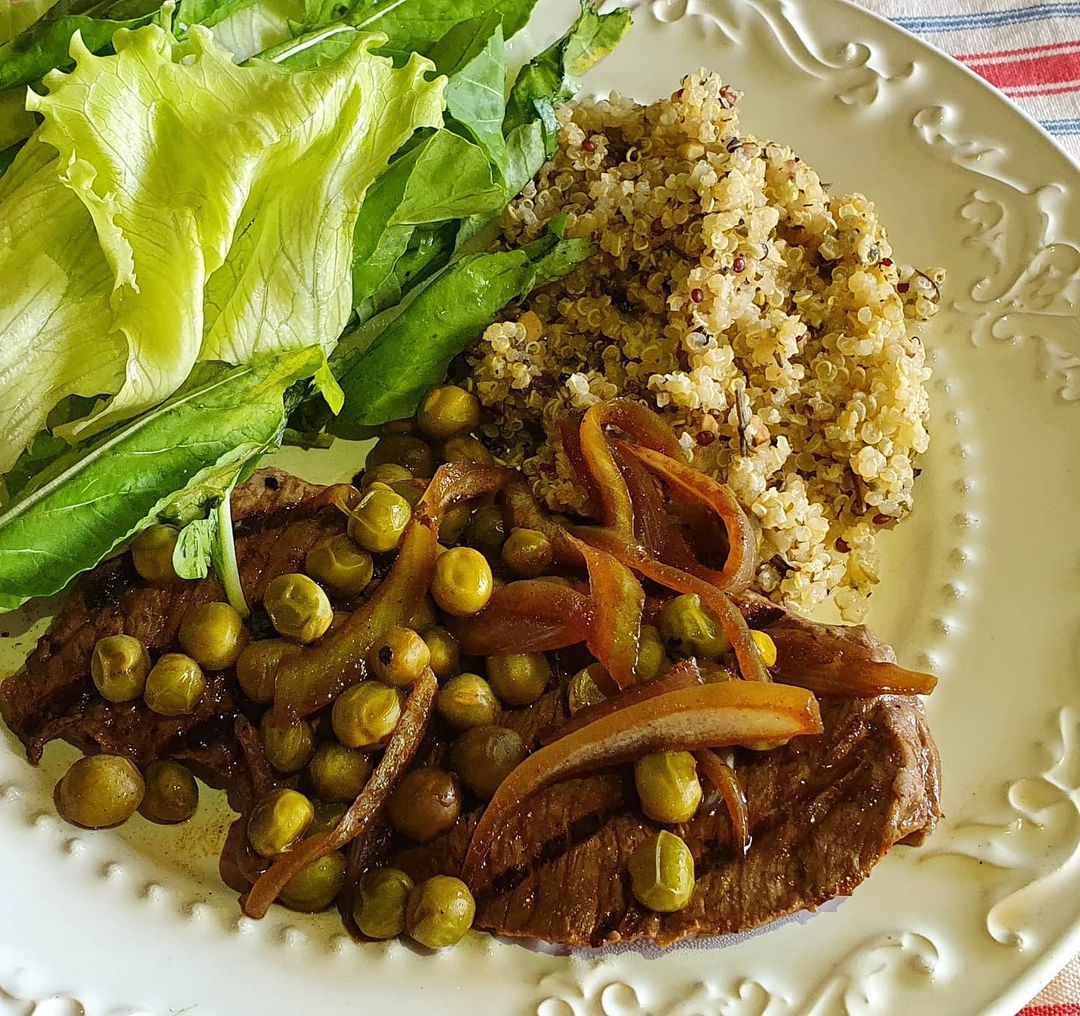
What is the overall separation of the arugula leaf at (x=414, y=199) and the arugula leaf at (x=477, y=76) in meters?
0.21

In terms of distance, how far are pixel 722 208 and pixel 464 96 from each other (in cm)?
98

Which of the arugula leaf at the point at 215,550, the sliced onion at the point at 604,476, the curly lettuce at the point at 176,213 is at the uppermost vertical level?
the curly lettuce at the point at 176,213

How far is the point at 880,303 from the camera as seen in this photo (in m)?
3.29

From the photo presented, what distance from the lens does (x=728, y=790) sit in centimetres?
265

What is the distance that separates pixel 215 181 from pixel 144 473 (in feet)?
2.66

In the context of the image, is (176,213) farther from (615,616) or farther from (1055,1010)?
Answer: (1055,1010)

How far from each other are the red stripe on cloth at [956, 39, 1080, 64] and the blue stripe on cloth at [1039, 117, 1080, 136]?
0.44m

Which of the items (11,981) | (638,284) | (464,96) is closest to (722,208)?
(638,284)

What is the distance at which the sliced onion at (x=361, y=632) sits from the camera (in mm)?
2777

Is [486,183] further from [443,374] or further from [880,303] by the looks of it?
[880,303]

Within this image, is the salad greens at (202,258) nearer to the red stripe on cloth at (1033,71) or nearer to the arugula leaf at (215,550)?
the arugula leaf at (215,550)

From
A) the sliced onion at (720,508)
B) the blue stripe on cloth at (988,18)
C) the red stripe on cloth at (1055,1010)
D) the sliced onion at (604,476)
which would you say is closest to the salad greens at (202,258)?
the sliced onion at (604,476)

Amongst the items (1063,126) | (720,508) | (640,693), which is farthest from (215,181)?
(1063,126)

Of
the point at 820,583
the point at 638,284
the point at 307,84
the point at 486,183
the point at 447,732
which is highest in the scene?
the point at 307,84
